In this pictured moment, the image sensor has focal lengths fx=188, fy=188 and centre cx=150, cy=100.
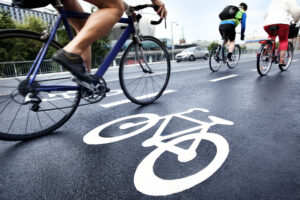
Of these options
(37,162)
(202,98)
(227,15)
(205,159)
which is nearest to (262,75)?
(227,15)

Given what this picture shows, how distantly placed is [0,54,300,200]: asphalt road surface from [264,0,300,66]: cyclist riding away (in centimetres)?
311

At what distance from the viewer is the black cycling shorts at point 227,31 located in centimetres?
628

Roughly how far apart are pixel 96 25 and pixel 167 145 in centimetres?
125

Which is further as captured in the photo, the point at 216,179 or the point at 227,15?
the point at 227,15

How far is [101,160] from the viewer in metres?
1.43

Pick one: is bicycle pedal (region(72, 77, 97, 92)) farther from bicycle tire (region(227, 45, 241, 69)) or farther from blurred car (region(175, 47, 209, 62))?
blurred car (region(175, 47, 209, 62))

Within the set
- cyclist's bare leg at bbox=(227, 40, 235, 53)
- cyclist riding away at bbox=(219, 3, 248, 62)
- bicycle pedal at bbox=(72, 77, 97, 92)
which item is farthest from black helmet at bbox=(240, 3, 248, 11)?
bicycle pedal at bbox=(72, 77, 97, 92)

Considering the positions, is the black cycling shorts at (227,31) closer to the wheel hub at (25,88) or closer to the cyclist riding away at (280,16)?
the cyclist riding away at (280,16)

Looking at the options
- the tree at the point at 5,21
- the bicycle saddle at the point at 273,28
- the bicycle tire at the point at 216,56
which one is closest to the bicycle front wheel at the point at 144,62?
the bicycle saddle at the point at 273,28

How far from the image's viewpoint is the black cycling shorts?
6.28 metres

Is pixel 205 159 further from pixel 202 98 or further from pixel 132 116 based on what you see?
pixel 202 98

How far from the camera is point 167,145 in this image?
1.57m

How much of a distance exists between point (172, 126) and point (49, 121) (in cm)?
147

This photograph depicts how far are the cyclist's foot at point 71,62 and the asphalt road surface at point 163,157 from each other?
63cm
